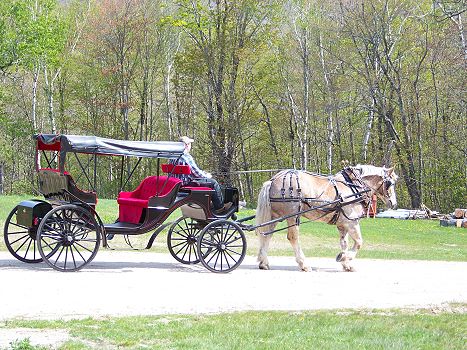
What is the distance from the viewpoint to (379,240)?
23.7 metres

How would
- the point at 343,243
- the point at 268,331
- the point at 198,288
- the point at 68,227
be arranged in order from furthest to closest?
the point at 343,243 → the point at 68,227 → the point at 198,288 → the point at 268,331

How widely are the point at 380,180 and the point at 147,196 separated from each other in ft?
15.4

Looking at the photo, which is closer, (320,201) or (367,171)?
(320,201)

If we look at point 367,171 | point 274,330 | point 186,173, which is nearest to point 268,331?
point 274,330

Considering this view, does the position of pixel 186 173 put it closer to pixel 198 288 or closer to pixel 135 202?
pixel 135 202

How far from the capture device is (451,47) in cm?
3778

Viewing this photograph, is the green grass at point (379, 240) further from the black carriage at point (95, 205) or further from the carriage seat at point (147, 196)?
the carriage seat at point (147, 196)

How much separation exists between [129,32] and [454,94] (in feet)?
69.1

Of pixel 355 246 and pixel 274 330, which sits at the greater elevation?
pixel 355 246

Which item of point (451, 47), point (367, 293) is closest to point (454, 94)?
point (451, 47)

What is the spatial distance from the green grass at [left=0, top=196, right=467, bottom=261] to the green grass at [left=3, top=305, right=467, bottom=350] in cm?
724

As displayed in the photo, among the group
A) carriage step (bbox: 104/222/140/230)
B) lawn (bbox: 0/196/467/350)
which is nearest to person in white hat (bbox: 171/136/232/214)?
carriage step (bbox: 104/222/140/230)

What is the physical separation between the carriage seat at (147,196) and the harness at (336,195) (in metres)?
1.97

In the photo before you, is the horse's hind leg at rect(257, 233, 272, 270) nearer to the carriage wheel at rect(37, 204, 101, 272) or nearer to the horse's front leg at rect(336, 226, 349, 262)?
the horse's front leg at rect(336, 226, 349, 262)
